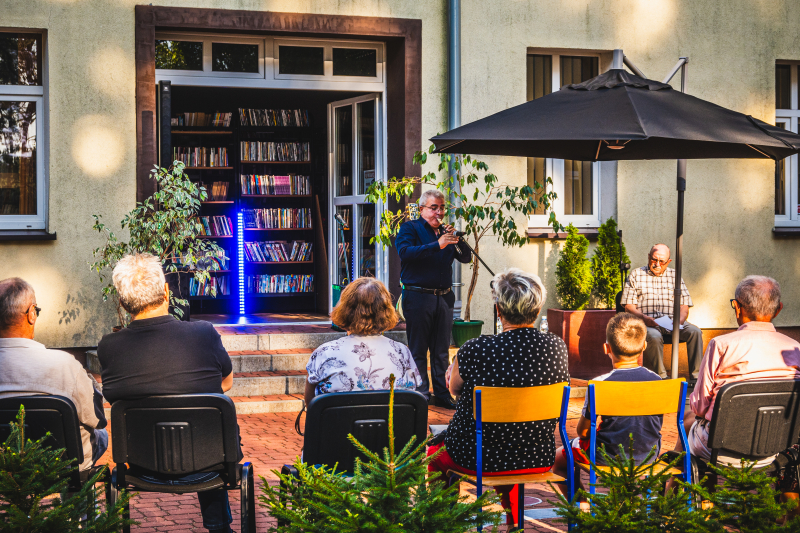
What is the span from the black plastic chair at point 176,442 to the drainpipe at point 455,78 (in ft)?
17.1

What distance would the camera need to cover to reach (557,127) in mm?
4320

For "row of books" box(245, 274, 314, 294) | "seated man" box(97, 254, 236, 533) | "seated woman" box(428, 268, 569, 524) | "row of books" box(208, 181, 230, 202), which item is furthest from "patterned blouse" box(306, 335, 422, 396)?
"row of books" box(208, 181, 230, 202)

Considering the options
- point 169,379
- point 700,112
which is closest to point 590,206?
point 700,112

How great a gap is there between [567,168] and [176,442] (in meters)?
6.83

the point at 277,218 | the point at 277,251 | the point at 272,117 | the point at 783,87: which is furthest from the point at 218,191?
the point at 783,87

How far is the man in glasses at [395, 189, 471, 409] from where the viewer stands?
6621 millimetres

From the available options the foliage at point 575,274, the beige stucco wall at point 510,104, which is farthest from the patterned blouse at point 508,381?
the beige stucco wall at point 510,104

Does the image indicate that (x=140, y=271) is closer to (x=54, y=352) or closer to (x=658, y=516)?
(x=54, y=352)

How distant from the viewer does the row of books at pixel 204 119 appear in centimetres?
1077

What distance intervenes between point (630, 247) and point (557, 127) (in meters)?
4.94

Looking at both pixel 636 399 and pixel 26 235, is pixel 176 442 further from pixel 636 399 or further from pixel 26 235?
pixel 26 235

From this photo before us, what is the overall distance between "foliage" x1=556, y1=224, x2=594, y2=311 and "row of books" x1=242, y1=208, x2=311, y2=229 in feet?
12.8

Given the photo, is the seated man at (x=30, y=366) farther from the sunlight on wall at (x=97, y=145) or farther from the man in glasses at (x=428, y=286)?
the sunlight on wall at (x=97, y=145)

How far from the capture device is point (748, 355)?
3.79 meters
